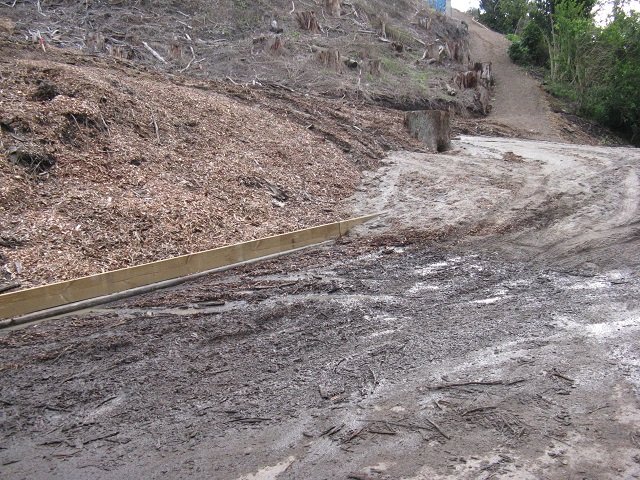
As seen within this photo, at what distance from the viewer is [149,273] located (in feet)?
20.9

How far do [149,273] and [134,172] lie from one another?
2.87m

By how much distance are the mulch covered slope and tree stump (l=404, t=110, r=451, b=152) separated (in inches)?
112

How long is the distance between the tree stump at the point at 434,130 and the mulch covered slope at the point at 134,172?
2857 millimetres

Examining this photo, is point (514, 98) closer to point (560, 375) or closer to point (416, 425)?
point (560, 375)

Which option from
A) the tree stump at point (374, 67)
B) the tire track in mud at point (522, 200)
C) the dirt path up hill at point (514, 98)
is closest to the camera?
the tire track in mud at point (522, 200)

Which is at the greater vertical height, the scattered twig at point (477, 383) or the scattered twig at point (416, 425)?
the scattered twig at point (477, 383)

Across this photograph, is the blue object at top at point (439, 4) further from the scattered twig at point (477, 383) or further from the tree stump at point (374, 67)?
the scattered twig at point (477, 383)

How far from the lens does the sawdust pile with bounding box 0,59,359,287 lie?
680cm

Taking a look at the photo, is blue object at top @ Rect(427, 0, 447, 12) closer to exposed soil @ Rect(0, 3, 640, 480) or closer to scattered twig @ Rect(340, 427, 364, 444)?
exposed soil @ Rect(0, 3, 640, 480)

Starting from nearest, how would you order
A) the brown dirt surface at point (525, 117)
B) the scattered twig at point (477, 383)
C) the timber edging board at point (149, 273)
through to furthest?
1. the scattered twig at point (477, 383)
2. the timber edging board at point (149, 273)
3. the brown dirt surface at point (525, 117)

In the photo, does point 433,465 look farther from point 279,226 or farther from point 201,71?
point 201,71

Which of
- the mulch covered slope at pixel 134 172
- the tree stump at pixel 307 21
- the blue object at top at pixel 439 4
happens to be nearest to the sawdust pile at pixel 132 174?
the mulch covered slope at pixel 134 172

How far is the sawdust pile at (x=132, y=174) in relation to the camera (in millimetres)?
6801

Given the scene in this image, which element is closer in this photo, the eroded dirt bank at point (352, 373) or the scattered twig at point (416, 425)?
the eroded dirt bank at point (352, 373)
